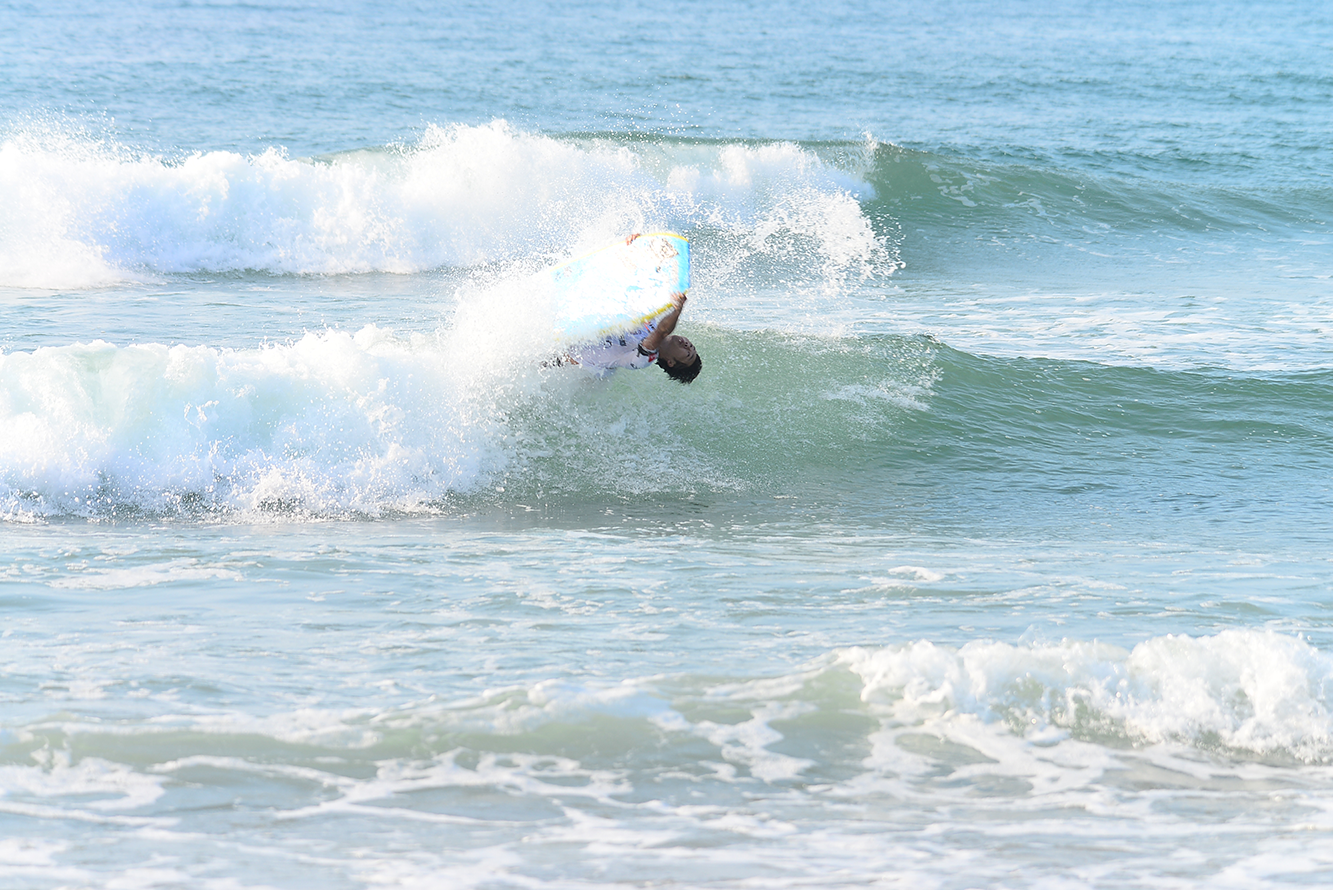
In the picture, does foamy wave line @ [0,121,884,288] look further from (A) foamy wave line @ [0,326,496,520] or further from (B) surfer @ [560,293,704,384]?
(B) surfer @ [560,293,704,384]

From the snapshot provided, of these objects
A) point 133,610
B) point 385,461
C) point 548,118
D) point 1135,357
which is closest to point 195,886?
point 133,610

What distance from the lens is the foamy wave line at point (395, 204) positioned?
15555 millimetres

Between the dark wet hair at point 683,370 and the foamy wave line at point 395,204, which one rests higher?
the foamy wave line at point 395,204

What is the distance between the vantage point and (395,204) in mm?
17469

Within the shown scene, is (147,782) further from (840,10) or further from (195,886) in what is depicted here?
(840,10)

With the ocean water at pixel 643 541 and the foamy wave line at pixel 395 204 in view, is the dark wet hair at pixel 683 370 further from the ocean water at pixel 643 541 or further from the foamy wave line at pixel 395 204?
the foamy wave line at pixel 395 204

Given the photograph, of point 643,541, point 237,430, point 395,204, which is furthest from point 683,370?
point 395,204

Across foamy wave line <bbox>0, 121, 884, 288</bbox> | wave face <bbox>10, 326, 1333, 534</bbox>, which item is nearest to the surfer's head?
wave face <bbox>10, 326, 1333, 534</bbox>

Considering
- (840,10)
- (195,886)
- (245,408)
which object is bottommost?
(195,886)

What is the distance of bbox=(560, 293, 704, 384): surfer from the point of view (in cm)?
833

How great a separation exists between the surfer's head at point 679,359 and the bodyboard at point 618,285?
0.25m

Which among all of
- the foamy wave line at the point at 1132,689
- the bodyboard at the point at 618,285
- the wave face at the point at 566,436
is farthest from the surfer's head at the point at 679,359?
the foamy wave line at the point at 1132,689

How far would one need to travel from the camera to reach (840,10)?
2281 inches

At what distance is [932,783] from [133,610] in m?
3.52
